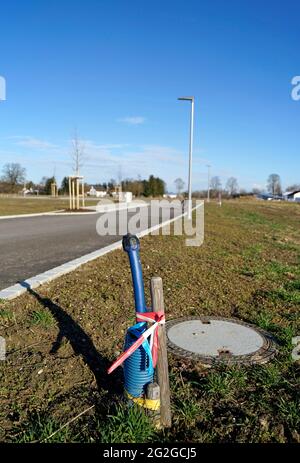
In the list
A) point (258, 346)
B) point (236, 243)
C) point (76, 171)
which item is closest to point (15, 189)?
point (76, 171)

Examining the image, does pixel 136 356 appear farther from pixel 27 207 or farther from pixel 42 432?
pixel 27 207

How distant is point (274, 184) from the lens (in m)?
131

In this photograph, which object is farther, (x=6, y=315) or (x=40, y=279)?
(x=40, y=279)

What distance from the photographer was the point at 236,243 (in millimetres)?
10211

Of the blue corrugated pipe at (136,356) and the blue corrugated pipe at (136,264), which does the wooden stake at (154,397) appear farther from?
the blue corrugated pipe at (136,264)

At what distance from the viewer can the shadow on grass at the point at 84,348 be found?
2.75 m

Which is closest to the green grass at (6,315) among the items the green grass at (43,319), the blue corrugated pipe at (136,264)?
the green grass at (43,319)

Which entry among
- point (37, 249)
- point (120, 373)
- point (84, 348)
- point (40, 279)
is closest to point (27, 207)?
point (37, 249)

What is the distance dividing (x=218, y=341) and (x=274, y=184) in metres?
138

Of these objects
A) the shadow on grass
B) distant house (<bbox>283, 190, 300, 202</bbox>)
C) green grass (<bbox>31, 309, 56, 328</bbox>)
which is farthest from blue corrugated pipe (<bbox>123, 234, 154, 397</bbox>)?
distant house (<bbox>283, 190, 300, 202</bbox>)

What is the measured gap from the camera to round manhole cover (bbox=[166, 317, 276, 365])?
3.12 metres

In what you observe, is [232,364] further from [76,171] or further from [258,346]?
[76,171]

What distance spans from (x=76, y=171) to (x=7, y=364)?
25692mm

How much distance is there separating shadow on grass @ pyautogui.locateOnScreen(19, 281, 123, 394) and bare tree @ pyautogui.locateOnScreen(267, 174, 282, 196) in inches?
5385
